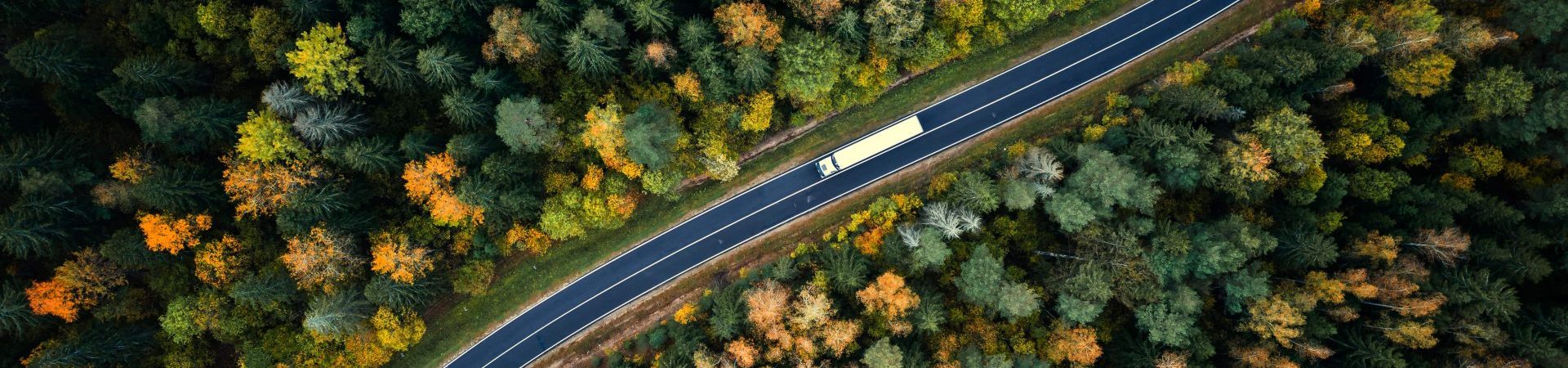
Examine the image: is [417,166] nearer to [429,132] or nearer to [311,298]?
[429,132]

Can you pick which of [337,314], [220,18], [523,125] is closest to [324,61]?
[220,18]

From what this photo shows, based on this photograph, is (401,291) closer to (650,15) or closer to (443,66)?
(443,66)

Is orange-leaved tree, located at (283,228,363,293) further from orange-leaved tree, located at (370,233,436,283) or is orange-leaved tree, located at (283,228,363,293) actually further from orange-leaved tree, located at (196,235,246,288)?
orange-leaved tree, located at (196,235,246,288)

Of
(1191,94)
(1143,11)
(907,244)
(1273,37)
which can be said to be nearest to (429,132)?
(907,244)

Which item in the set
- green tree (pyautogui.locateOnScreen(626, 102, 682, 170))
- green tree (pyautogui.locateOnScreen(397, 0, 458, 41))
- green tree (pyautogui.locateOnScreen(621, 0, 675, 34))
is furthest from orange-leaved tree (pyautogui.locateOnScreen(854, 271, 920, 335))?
green tree (pyautogui.locateOnScreen(397, 0, 458, 41))

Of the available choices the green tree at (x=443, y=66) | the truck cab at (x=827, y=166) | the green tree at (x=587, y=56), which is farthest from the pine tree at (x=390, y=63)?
the truck cab at (x=827, y=166)

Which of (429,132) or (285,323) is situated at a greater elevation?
(429,132)
